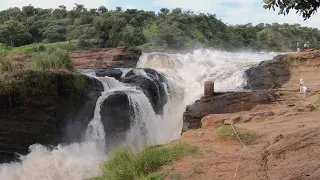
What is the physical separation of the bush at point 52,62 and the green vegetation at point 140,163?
7315mm

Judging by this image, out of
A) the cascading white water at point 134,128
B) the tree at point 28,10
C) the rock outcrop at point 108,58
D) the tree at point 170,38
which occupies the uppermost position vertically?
the tree at point 28,10

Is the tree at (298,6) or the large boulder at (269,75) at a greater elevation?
the tree at (298,6)

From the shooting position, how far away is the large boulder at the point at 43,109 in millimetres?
11188

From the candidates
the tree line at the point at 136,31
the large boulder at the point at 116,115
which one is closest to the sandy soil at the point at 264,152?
the large boulder at the point at 116,115

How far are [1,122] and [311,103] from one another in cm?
947

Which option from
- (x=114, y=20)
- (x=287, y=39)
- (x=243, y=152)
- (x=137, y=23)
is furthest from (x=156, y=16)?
(x=243, y=152)

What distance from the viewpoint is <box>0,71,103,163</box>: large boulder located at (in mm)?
11188

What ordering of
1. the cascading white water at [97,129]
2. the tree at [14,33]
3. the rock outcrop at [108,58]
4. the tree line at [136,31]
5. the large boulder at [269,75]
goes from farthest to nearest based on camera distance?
1. the tree line at [136,31]
2. the tree at [14,33]
3. the rock outcrop at [108,58]
4. the large boulder at [269,75]
5. the cascading white water at [97,129]

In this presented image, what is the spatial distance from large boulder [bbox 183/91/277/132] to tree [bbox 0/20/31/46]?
96.6ft

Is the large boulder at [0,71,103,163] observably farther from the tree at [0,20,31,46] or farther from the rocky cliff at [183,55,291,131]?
the tree at [0,20,31,46]

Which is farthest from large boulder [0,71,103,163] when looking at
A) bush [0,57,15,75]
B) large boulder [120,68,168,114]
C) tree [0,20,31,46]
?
tree [0,20,31,46]

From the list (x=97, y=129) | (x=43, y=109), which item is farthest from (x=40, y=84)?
(x=97, y=129)

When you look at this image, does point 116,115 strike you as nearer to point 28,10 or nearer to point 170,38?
point 170,38

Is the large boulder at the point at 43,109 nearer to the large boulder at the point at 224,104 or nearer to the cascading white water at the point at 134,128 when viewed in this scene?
the cascading white water at the point at 134,128
